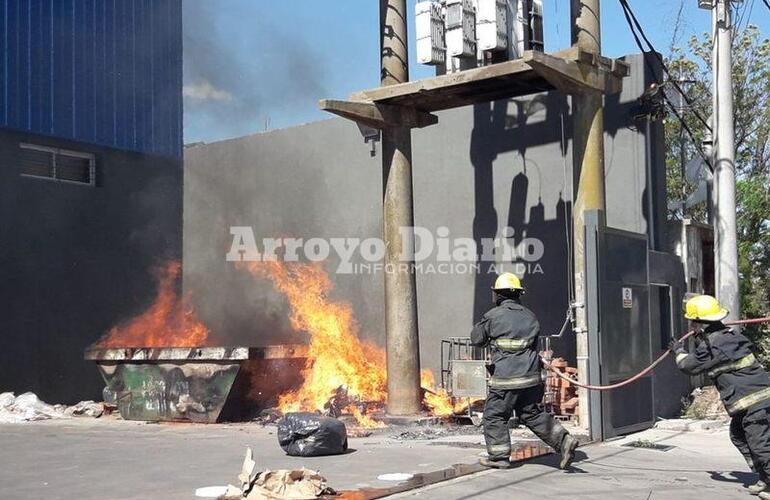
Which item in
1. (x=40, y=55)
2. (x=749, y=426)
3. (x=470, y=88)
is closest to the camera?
(x=749, y=426)

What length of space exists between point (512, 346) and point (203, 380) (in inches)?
233

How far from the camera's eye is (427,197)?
15.2 metres

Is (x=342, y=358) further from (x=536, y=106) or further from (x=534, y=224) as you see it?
(x=536, y=106)

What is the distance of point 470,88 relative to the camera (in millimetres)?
12055

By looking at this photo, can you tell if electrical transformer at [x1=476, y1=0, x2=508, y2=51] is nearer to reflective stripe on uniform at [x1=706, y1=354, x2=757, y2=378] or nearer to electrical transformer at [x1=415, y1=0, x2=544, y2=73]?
electrical transformer at [x1=415, y1=0, x2=544, y2=73]

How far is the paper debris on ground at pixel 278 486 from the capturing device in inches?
260

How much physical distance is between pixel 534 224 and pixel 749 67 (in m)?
13.7

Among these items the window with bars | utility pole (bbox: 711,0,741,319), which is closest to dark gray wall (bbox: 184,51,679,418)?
utility pole (bbox: 711,0,741,319)

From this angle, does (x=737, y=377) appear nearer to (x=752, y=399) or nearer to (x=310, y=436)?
(x=752, y=399)

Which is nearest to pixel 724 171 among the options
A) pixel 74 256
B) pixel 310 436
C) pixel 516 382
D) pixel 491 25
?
pixel 491 25

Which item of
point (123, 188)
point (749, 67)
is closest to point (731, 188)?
point (123, 188)

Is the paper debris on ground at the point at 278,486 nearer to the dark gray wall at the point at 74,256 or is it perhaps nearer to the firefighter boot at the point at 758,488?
the firefighter boot at the point at 758,488

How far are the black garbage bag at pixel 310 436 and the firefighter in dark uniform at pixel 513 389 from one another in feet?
5.82

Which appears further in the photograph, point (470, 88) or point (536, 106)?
point (536, 106)
